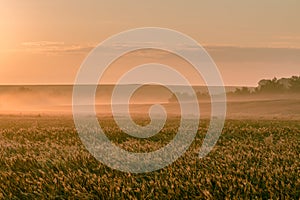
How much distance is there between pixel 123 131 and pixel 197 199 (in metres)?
13.9

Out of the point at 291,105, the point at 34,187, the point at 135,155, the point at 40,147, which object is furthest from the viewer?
the point at 291,105

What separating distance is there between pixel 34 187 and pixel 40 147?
6485 mm

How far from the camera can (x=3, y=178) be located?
50.4 ft

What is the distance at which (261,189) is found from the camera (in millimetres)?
12102

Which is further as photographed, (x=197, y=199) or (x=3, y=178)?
(x=3, y=178)

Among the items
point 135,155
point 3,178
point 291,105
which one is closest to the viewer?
point 3,178

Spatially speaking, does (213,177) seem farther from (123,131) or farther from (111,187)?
(123,131)

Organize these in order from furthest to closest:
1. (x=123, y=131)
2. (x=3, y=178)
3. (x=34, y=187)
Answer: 1. (x=123, y=131)
2. (x=3, y=178)
3. (x=34, y=187)

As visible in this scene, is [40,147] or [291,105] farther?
[291,105]

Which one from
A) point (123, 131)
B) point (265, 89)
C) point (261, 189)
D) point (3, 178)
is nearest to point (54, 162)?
point (3, 178)

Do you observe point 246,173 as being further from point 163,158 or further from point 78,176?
point 78,176

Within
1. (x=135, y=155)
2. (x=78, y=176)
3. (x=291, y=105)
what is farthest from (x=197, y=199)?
(x=291, y=105)

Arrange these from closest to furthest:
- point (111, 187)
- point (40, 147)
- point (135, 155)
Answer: point (111, 187) → point (135, 155) → point (40, 147)

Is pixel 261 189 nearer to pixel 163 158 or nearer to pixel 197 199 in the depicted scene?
pixel 197 199
